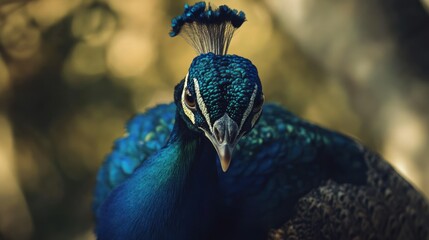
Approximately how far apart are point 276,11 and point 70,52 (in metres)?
1.52

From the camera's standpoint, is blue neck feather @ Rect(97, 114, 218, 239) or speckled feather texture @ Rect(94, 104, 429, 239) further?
speckled feather texture @ Rect(94, 104, 429, 239)

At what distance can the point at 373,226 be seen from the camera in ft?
8.68

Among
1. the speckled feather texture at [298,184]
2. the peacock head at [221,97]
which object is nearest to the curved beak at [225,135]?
the peacock head at [221,97]

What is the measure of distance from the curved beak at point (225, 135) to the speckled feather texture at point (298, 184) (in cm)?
58

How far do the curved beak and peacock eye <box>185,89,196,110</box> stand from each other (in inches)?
4.6

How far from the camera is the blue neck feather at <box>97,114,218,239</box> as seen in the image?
2176mm

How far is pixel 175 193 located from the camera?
222 cm

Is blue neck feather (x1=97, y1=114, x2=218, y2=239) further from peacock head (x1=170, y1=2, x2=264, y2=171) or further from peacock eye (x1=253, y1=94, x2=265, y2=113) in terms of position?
peacock eye (x1=253, y1=94, x2=265, y2=113)

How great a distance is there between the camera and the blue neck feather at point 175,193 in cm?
218

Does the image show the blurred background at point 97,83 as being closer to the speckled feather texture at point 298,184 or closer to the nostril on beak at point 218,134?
the speckled feather texture at point 298,184

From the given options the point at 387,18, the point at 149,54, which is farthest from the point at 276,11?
the point at 149,54

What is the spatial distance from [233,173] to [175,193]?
296 mm

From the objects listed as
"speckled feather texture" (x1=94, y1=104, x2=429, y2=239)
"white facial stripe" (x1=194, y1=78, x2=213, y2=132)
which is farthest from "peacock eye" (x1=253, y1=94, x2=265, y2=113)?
"speckled feather texture" (x1=94, y1=104, x2=429, y2=239)

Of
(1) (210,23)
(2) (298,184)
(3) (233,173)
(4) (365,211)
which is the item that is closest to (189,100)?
(1) (210,23)
